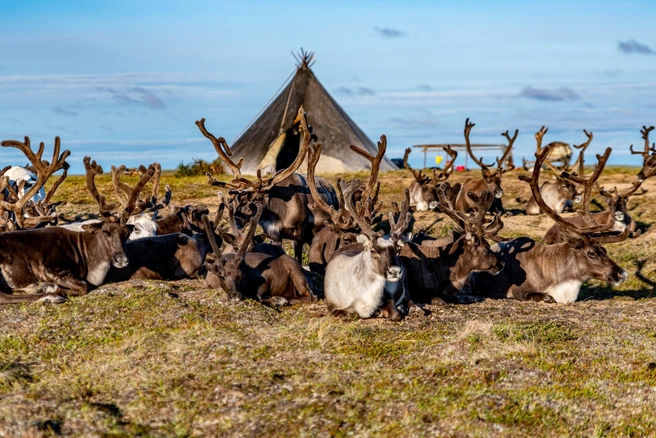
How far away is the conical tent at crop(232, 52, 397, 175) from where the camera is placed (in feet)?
116

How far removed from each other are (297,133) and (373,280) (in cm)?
2396

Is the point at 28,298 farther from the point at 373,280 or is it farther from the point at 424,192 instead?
the point at 424,192

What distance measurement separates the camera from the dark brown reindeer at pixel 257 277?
38.2 feet

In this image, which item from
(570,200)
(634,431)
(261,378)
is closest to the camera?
(634,431)

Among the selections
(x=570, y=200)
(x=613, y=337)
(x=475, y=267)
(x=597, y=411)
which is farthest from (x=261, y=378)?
(x=570, y=200)

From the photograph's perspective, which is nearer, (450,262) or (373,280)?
(373,280)

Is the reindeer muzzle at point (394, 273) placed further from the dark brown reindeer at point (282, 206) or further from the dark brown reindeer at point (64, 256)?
the dark brown reindeer at point (282, 206)

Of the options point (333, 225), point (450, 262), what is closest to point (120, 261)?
point (333, 225)

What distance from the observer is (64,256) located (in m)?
12.6

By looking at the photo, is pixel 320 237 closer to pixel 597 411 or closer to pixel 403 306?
pixel 403 306

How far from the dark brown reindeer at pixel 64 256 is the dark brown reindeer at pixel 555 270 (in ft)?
18.4

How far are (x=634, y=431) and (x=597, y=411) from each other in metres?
0.44

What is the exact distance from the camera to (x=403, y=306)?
11.5 meters

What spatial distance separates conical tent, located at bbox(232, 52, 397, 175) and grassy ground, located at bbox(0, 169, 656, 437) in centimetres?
2267
